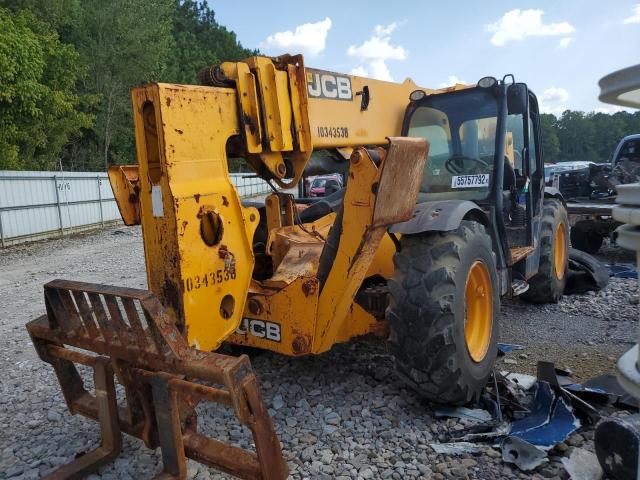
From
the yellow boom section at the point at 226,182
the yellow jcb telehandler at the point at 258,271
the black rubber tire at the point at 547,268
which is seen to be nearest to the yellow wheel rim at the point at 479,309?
the yellow jcb telehandler at the point at 258,271

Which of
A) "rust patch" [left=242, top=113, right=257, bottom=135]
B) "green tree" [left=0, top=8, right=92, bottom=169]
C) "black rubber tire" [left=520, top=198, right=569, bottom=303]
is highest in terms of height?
"green tree" [left=0, top=8, right=92, bottom=169]

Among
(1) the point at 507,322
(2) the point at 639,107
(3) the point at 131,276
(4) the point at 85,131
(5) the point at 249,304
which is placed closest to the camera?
(2) the point at 639,107

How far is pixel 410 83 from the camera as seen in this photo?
15.5 feet

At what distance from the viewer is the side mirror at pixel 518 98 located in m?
4.49

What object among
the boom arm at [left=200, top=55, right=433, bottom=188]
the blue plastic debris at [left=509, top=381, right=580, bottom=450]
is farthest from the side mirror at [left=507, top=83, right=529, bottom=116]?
the blue plastic debris at [left=509, top=381, right=580, bottom=450]

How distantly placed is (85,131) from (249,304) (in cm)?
2657

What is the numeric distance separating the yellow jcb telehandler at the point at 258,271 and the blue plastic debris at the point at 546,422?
13.6 inches

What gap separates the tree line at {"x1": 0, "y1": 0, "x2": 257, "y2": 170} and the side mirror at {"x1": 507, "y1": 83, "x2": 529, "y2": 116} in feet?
46.4

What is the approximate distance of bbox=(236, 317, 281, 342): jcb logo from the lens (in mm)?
3254

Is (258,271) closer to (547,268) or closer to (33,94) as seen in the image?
(547,268)

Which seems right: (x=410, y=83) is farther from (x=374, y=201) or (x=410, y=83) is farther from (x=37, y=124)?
(x=37, y=124)

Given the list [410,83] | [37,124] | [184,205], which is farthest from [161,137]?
[37,124]

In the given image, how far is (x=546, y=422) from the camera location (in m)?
3.10

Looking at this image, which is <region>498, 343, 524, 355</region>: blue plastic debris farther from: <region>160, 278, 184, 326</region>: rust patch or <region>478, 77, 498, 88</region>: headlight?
<region>160, 278, 184, 326</region>: rust patch
